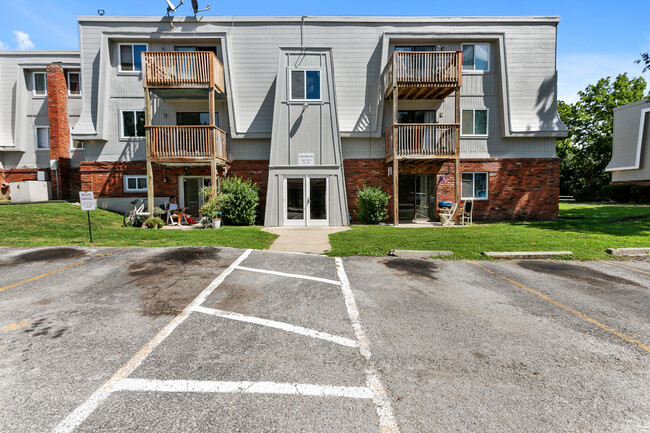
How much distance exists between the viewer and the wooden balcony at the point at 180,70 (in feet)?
46.3

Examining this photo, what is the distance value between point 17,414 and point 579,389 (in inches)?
170

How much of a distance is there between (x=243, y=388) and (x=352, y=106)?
14896mm

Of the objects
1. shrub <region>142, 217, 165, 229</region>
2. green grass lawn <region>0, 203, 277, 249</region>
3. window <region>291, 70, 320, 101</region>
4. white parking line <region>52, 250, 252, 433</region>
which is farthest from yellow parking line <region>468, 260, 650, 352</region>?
shrub <region>142, 217, 165, 229</region>

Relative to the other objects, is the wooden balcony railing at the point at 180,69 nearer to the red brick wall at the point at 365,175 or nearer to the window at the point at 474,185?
the red brick wall at the point at 365,175

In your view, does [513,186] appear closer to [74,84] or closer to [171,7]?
[171,7]

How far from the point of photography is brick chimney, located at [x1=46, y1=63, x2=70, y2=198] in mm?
18812

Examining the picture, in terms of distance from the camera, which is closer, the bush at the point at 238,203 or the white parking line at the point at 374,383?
the white parking line at the point at 374,383

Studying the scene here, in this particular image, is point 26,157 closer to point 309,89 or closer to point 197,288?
point 309,89

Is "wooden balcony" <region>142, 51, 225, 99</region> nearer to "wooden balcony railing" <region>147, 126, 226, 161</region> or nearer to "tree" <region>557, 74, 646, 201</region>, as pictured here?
"wooden balcony railing" <region>147, 126, 226, 161</region>

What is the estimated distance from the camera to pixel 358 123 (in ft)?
51.5

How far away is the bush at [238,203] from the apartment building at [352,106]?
1.58 metres

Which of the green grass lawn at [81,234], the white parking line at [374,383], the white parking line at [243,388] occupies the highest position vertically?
the green grass lawn at [81,234]

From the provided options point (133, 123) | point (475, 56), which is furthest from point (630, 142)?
point (133, 123)

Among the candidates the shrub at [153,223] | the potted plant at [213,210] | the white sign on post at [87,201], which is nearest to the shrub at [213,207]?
the potted plant at [213,210]
